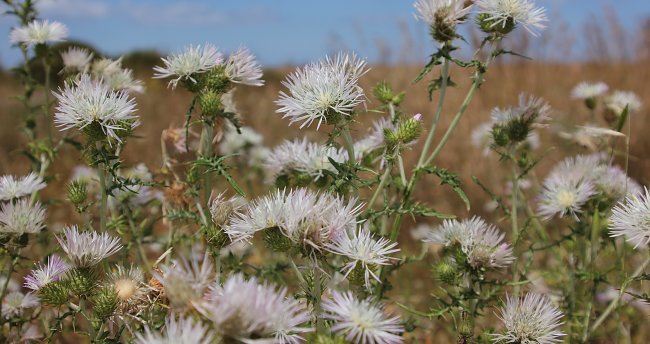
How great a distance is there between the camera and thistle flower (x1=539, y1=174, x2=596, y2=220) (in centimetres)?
244

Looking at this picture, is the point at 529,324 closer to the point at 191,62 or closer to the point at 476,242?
the point at 476,242

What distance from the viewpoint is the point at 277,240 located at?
158 centimetres

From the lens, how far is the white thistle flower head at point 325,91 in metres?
1.85

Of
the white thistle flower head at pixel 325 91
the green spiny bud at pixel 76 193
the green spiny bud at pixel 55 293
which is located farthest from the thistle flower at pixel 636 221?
the green spiny bud at pixel 76 193

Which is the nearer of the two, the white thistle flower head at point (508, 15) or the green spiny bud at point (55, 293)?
the green spiny bud at point (55, 293)

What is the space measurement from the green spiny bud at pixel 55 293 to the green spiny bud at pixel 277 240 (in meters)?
0.60

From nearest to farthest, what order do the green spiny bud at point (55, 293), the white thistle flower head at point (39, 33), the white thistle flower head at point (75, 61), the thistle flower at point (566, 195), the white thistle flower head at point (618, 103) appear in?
the green spiny bud at point (55, 293) → the thistle flower at point (566, 195) → the white thistle flower head at point (75, 61) → the white thistle flower head at point (39, 33) → the white thistle flower head at point (618, 103)

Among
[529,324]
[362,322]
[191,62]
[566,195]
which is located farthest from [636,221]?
[191,62]

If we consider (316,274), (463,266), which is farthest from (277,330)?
(463,266)

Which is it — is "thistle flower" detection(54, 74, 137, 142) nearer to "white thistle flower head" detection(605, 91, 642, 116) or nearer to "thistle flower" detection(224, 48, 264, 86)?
"thistle flower" detection(224, 48, 264, 86)

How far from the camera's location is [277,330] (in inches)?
49.6

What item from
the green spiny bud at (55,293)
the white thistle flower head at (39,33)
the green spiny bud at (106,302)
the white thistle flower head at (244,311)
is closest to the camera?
the white thistle flower head at (244,311)

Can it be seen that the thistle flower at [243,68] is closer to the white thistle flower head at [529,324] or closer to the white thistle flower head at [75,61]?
the white thistle flower head at [75,61]

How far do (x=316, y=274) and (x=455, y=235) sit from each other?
2.42 feet
